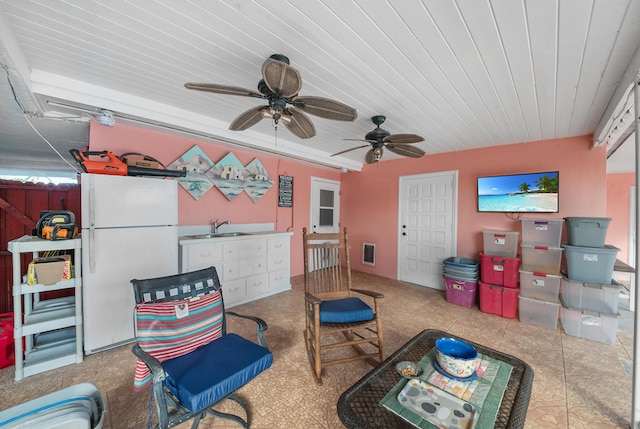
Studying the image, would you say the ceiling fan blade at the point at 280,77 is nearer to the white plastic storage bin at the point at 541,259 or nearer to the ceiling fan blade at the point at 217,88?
the ceiling fan blade at the point at 217,88

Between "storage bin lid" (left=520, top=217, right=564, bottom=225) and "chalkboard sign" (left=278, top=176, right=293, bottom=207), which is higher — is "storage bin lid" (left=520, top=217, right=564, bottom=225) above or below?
below

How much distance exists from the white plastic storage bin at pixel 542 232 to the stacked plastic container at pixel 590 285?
18cm

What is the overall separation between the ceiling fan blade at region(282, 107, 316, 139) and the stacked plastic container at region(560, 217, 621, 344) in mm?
3192

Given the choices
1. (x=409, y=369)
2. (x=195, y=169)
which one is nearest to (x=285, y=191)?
(x=195, y=169)

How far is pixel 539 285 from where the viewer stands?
3035mm

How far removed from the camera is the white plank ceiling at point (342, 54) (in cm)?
134

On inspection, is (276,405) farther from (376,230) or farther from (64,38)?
(376,230)

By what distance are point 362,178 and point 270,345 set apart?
3.88 m

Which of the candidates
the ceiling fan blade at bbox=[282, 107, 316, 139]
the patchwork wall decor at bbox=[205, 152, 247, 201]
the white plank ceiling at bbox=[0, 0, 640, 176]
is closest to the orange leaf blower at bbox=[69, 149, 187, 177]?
the white plank ceiling at bbox=[0, 0, 640, 176]

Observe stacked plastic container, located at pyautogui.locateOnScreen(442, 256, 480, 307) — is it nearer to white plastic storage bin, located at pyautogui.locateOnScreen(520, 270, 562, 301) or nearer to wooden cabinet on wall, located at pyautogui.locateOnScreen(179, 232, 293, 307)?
white plastic storage bin, located at pyautogui.locateOnScreen(520, 270, 562, 301)

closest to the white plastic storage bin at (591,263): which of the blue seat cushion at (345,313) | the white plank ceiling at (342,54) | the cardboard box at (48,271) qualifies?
the white plank ceiling at (342,54)

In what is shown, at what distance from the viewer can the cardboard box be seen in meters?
1.99

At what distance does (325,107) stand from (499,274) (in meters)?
3.30

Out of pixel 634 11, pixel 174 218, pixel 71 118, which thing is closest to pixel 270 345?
pixel 174 218
